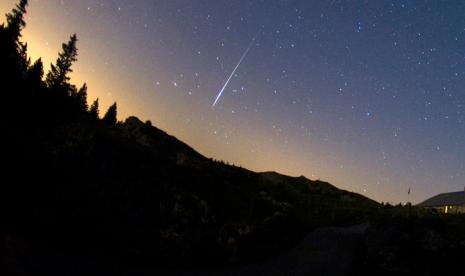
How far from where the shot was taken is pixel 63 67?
59.7 meters

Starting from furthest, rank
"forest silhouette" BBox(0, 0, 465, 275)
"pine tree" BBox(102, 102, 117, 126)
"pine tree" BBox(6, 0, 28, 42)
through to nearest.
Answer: "pine tree" BBox(102, 102, 117, 126)
"pine tree" BBox(6, 0, 28, 42)
"forest silhouette" BBox(0, 0, 465, 275)

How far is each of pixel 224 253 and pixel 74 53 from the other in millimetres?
57768

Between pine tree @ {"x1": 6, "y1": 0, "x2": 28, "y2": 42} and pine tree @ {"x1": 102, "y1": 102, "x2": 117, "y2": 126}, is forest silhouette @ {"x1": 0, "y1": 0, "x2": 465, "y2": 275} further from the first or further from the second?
pine tree @ {"x1": 102, "y1": 102, "x2": 117, "y2": 126}

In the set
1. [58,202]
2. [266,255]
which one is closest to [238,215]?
[266,255]

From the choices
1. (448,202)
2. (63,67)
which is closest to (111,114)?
(63,67)

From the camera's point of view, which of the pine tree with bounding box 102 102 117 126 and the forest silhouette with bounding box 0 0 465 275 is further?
the pine tree with bounding box 102 102 117 126

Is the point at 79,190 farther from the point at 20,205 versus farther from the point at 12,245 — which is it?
the point at 12,245

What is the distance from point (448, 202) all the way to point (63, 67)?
209 feet

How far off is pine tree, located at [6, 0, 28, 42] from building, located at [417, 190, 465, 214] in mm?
61911

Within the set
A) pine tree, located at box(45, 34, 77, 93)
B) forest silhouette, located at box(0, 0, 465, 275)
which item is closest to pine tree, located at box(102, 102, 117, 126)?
pine tree, located at box(45, 34, 77, 93)

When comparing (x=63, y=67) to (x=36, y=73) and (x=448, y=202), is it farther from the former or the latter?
(x=448, y=202)

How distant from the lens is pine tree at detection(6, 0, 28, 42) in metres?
47.8

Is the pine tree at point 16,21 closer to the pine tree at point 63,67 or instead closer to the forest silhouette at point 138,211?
the pine tree at point 63,67

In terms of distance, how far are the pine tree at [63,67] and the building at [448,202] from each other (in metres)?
59.2
